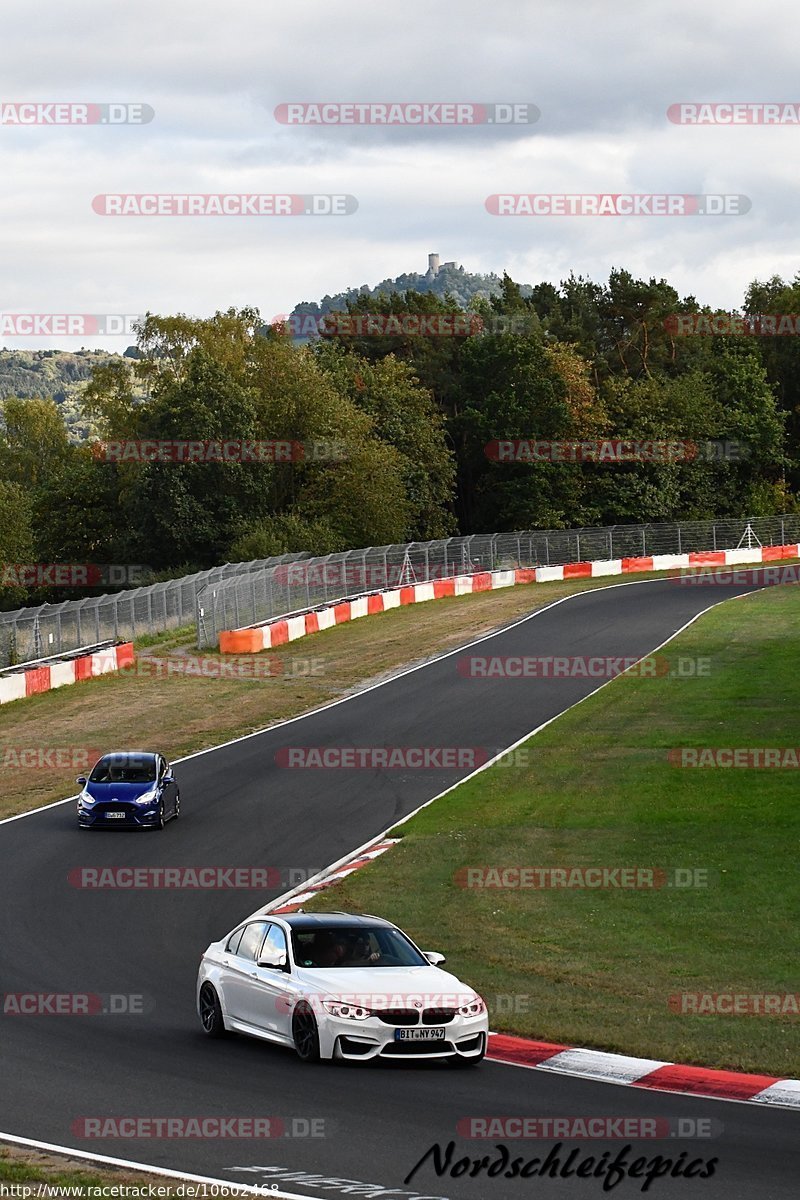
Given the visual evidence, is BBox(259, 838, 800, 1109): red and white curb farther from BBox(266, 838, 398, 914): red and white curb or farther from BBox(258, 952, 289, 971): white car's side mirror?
BBox(266, 838, 398, 914): red and white curb

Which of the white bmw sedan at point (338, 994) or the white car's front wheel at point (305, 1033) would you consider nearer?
the white bmw sedan at point (338, 994)

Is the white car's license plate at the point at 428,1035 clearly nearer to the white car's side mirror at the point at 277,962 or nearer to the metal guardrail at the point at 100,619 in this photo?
the white car's side mirror at the point at 277,962

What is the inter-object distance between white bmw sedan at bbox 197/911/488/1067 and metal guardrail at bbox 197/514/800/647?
36705 millimetres

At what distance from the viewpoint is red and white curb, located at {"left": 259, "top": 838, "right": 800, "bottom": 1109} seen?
38.7 feet

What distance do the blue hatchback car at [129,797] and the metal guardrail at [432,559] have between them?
24.1m

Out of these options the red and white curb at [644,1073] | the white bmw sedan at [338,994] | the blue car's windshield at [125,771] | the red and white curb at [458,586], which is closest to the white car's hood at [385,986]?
the white bmw sedan at [338,994]

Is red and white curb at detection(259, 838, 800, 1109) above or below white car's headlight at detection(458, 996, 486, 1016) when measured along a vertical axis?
below

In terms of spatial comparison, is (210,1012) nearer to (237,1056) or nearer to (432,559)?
(237,1056)

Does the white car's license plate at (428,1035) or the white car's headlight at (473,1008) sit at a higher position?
the white car's headlight at (473,1008)

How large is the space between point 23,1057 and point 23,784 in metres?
18.1

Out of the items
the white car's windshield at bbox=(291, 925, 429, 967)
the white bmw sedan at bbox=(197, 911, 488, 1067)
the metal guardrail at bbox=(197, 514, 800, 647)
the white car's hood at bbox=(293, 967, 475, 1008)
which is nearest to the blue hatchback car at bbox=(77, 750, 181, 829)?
the white bmw sedan at bbox=(197, 911, 488, 1067)

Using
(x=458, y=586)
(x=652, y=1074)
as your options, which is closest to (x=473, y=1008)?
(x=652, y=1074)

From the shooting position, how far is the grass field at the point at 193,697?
33344 mm

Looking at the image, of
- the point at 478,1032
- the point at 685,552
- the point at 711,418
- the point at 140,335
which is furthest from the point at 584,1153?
the point at 140,335
